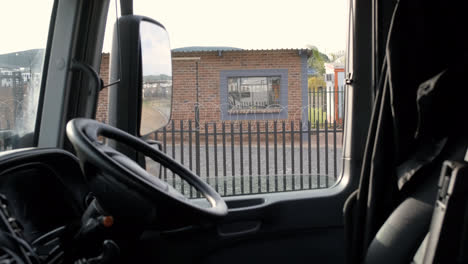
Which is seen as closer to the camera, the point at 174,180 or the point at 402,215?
the point at 402,215

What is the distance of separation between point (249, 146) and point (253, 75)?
3.16ft

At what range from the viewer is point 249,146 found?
3979 millimetres

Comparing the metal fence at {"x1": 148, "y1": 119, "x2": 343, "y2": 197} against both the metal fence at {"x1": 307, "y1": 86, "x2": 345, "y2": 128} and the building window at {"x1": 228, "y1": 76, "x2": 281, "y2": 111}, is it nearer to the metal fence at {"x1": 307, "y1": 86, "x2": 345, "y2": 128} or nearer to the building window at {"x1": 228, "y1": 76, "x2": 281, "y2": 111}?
the metal fence at {"x1": 307, "y1": 86, "x2": 345, "y2": 128}

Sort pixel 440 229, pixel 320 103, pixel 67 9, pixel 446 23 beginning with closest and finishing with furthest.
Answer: pixel 440 229 < pixel 446 23 < pixel 67 9 < pixel 320 103

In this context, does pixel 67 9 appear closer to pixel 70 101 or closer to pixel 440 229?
pixel 70 101

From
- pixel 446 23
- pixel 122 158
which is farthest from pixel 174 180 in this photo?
pixel 446 23

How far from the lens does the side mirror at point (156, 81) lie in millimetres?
1971

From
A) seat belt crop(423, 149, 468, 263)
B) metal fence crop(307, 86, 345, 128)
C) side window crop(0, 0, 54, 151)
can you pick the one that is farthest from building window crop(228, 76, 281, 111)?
seat belt crop(423, 149, 468, 263)

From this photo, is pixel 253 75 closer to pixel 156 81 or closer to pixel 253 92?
pixel 253 92

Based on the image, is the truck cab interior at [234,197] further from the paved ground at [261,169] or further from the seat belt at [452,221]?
the paved ground at [261,169]

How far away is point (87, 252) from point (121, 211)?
0.65 feet

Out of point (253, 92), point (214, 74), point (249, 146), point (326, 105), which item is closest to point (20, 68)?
point (214, 74)

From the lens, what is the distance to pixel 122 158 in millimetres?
1348

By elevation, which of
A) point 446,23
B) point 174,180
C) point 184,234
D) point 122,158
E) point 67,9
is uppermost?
point 67,9
